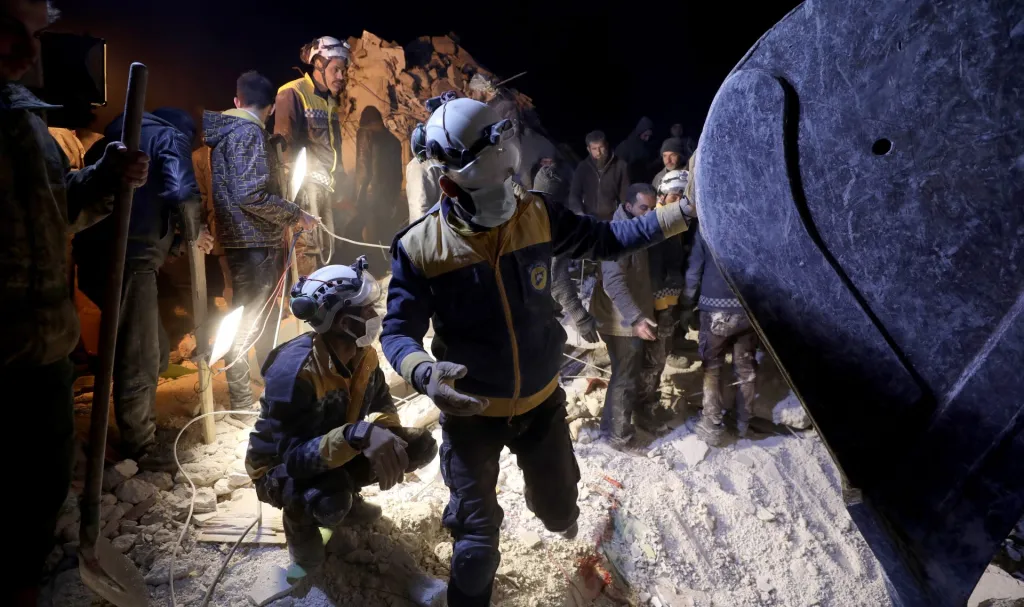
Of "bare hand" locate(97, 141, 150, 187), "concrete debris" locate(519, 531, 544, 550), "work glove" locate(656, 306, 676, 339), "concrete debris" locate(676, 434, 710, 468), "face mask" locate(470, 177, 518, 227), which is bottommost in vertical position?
"concrete debris" locate(676, 434, 710, 468)

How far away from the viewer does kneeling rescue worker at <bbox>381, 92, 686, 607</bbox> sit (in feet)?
6.54

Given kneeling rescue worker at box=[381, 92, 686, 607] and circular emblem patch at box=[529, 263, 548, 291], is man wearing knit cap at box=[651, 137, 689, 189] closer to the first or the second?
kneeling rescue worker at box=[381, 92, 686, 607]

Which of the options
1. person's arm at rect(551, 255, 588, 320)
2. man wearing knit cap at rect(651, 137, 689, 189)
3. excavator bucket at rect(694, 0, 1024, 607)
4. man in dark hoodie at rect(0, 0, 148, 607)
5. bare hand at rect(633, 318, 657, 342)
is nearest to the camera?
excavator bucket at rect(694, 0, 1024, 607)

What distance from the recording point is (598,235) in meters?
2.27

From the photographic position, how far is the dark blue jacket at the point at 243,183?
13.3 ft

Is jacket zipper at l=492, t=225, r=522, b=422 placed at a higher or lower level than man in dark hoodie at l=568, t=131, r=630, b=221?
higher

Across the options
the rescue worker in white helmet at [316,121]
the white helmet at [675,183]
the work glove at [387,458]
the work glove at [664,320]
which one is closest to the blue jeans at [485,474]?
the work glove at [387,458]

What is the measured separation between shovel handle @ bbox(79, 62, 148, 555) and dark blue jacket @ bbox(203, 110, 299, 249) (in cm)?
215

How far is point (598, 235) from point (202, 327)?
2876 millimetres

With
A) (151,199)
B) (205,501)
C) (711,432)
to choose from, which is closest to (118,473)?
(205,501)

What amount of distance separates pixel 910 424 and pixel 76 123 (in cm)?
485

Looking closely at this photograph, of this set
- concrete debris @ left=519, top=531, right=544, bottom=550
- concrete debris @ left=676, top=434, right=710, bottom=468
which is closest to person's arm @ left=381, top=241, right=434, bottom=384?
concrete debris @ left=519, top=531, right=544, bottom=550

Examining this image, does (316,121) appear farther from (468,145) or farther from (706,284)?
(468,145)

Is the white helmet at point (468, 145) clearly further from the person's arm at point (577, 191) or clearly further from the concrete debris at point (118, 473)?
the person's arm at point (577, 191)
